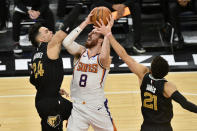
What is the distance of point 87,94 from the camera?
5605 millimetres

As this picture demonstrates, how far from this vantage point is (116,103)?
780 centimetres

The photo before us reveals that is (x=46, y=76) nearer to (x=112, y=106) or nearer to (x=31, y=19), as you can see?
(x=112, y=106)

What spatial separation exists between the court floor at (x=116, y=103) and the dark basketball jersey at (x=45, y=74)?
1.43 meters

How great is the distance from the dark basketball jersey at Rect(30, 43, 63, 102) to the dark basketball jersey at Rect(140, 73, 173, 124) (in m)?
1.22

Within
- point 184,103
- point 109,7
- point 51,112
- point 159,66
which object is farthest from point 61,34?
point 109,7

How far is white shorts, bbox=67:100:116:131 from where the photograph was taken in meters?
5.53

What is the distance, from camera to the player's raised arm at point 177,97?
4707 mm

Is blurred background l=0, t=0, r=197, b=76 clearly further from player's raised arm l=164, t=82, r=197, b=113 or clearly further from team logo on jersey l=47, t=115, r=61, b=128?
player's raised arm l=164, t=82, r=197, b=113

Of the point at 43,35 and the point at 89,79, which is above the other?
the point at 43,35

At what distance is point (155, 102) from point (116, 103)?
280 centimetres

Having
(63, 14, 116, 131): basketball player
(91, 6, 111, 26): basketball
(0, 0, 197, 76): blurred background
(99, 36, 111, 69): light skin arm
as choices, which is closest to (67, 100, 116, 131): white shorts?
(63, 14, 116, 131): basketball player

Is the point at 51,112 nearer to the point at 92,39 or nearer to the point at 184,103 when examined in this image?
the point at 92,39

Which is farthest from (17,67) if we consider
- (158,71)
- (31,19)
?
(158,71)

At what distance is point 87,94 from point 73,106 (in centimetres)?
26
